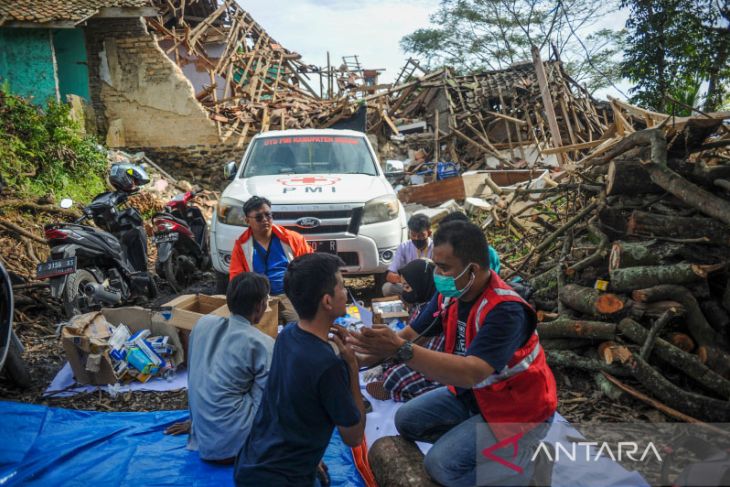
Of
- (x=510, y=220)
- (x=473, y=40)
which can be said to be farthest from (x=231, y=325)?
(x=473, y=40)

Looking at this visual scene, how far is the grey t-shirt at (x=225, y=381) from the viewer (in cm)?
288

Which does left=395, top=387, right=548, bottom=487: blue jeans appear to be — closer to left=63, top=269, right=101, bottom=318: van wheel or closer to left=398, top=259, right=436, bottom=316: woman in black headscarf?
left=398, top=259, right=436, bottom=316: woman in black headscarf

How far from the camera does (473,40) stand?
2831cm

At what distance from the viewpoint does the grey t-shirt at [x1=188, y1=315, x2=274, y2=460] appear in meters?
2.88

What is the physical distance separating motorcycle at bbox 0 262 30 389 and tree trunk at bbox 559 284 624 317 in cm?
428

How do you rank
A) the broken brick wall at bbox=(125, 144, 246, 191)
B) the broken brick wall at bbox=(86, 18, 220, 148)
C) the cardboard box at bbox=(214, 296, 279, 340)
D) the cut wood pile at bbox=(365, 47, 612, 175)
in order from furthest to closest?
1. the cut wood pile at bbox=(365, 47, 612, 175)
2. the broken brick wall at bbox=(125, 144, 246, 191)
3. the broken brick wall at bbox=(86, 18, 220, 148)
4. the cardboard box at bbox=(214, 296, 279, 340)

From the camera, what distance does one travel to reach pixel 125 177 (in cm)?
613

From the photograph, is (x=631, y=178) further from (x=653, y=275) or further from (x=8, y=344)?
(x=8, y=344)

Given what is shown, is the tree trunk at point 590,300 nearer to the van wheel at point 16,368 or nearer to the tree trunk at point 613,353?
the tree trunk at point 613,353

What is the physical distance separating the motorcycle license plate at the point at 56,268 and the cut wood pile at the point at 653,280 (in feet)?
13.7

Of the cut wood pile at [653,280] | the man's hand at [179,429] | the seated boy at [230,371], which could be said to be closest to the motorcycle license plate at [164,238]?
the man's hand at [179,429]

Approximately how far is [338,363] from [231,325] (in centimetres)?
112

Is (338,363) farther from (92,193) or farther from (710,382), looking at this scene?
(92,193)

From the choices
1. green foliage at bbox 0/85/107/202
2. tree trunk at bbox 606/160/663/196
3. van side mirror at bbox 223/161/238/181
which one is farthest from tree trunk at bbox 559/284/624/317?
green foliage at bbox 0/85/107/202
